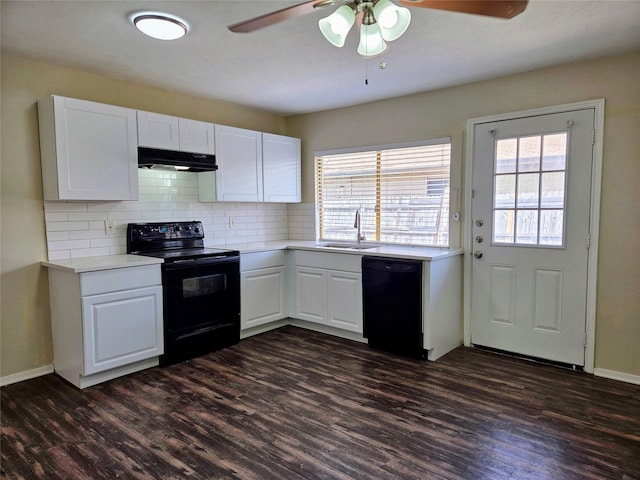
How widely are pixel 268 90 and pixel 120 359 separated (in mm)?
2578

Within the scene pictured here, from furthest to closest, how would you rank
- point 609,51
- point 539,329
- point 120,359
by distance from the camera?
point 539,329 → point 120,359 → point 609,51

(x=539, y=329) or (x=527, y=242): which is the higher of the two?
(x=527, y=242)

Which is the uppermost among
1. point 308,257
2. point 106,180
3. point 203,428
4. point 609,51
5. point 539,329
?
point 609,51

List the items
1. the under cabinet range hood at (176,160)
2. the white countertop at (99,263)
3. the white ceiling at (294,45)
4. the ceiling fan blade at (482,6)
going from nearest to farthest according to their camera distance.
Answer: the ceiling fan blade at (482,6)
the white ceiling at (294,45)
the white countertop at (99,263)
the under cabinet range hood at (176,160)

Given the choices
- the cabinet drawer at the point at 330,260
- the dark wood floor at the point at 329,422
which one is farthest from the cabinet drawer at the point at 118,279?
the cabinet drawer at the point at 330,260

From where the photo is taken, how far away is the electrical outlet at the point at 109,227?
3424mm

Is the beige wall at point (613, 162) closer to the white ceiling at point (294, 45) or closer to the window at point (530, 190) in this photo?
the white ceiling at point (294, 45)

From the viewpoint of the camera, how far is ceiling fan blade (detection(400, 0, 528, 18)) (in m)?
1.50

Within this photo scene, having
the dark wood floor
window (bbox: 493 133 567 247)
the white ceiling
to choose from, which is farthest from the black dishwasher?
the white ceiling

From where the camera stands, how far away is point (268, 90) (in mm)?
3795

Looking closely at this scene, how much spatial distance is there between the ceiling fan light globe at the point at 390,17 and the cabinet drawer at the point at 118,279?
2350 mm

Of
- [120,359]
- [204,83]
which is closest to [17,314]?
[120,359]

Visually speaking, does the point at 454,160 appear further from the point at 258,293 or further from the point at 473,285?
the point at 258,293

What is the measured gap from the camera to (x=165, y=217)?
3.83 m
